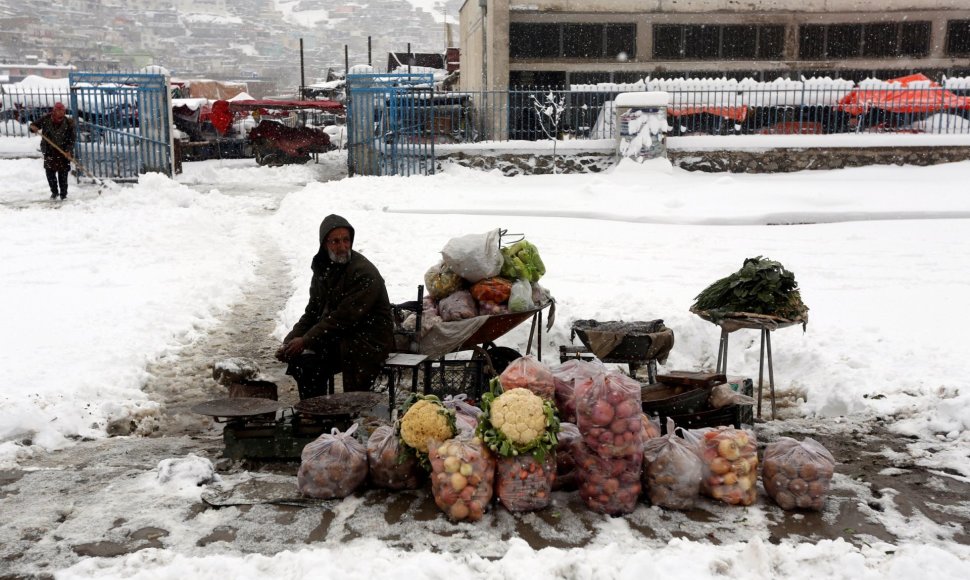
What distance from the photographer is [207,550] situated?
13.7 feet

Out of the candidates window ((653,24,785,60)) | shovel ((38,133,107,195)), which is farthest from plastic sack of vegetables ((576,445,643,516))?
window ((653,24,785,60))

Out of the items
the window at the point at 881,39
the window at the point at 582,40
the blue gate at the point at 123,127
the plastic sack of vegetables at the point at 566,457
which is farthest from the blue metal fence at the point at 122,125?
the window at the point at 881,39

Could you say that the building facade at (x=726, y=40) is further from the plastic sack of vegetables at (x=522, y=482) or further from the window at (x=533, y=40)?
the plastic sack of vegetables at (x=522, y=482)

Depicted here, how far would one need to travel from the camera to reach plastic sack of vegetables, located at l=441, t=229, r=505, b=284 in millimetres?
6449

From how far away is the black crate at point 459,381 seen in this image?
21.0ft

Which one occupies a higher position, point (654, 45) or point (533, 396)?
point (654, 45)

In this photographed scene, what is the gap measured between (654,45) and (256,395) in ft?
87.9

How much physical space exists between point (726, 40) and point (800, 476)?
92.9ft

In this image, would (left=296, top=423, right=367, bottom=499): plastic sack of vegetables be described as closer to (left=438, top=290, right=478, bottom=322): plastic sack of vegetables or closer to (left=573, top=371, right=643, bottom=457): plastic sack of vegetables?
(left=573, top=371, right=643, bottom=457): plastic sack of vegetables

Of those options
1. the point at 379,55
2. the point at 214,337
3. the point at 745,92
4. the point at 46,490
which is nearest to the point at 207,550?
the point at 46,490

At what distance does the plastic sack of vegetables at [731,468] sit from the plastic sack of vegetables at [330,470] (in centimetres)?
190

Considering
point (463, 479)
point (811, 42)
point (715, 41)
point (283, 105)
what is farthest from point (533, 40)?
point (463, 479)

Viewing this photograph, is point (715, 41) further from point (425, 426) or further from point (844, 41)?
point (425, 426)

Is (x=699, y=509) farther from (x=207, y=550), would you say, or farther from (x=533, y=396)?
(x=207, y=550)
